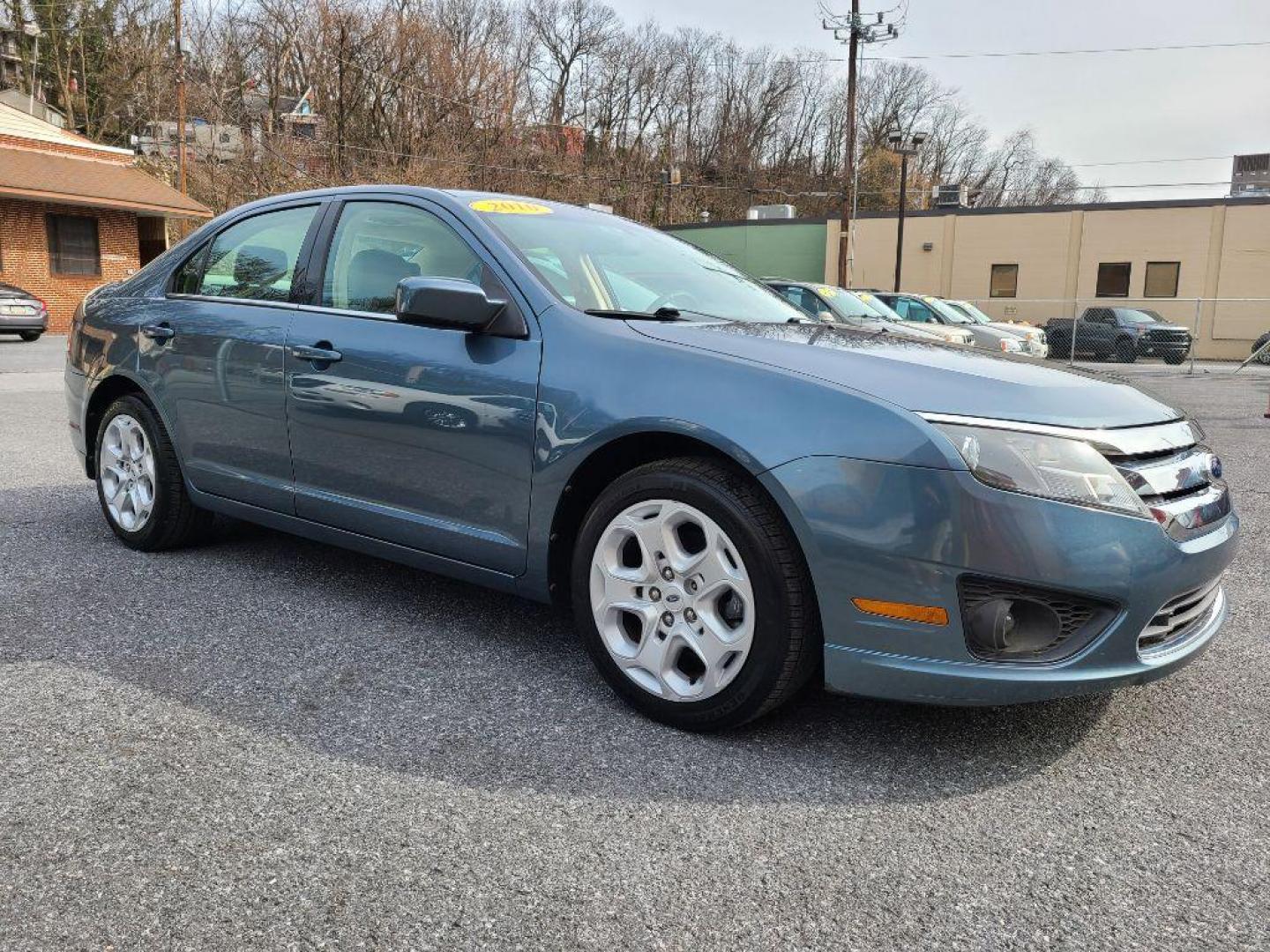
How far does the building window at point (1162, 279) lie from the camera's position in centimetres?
3203

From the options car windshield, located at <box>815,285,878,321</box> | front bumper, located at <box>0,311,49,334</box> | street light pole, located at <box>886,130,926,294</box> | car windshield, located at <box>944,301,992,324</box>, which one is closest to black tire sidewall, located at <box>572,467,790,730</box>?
car windshield, located at <box>815,285,878,321</box>

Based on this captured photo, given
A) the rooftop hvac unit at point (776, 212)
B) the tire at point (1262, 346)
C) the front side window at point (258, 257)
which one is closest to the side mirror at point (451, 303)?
the front side window at point (258, 257)

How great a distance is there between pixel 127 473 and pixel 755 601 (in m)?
3.26

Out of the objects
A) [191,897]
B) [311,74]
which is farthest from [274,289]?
[311,74]

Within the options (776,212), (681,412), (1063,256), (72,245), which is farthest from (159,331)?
(776,212)

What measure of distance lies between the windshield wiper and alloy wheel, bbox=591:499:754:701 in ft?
2.17

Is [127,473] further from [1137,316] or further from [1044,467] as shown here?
[1137,316]

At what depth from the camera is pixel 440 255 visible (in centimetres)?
Answer: 334

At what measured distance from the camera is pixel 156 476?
425 cm

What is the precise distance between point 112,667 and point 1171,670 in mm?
3047

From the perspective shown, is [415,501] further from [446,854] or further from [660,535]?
[446,854]

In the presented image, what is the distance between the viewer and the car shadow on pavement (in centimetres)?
248

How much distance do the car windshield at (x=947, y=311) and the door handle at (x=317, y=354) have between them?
1837 cm

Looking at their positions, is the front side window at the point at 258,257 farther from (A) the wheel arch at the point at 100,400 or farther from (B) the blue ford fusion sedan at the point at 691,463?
(A) the wheel arch at the point at 100,400
